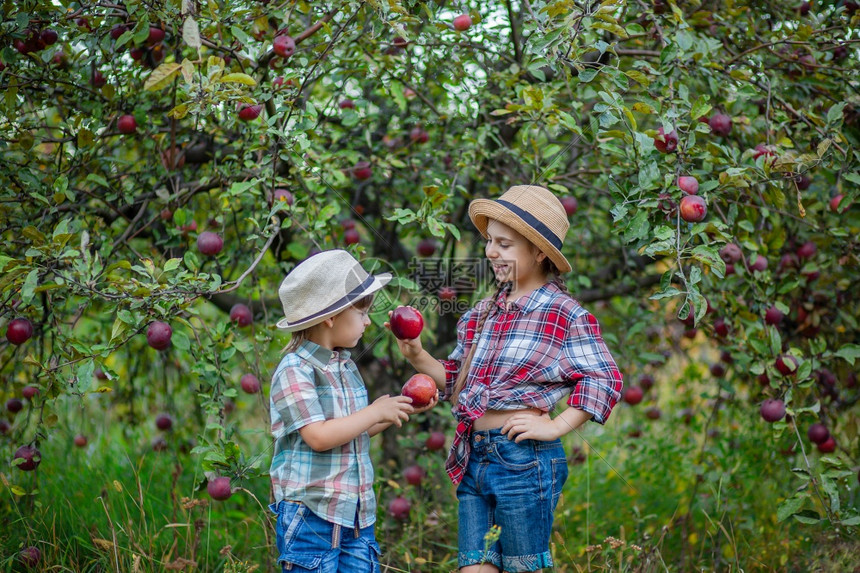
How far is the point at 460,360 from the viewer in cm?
211

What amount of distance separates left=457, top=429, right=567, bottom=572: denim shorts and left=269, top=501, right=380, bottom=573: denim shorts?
0.29 m

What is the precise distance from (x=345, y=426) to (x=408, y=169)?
5.19 feet

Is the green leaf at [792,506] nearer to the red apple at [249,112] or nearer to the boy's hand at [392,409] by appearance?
the boy's hand at [392,409]

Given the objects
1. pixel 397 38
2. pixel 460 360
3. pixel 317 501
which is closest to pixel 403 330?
pixel 460 360

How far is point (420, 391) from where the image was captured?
6.02 feet

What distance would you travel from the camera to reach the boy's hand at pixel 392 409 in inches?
67.9

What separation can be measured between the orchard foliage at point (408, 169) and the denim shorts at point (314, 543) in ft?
0.94

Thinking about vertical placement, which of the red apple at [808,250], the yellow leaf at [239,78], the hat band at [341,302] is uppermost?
the yellow leaf at [239,78]

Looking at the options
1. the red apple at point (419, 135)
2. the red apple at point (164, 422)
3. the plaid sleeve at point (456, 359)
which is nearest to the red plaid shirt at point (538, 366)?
the plaid sleeve at point (456, 359)

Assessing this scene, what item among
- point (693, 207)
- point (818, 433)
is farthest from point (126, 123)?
point (818, 433)

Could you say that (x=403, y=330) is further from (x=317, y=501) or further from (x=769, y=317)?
(x=769, y=317)

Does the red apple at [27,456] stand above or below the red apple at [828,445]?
above

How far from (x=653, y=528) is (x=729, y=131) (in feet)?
5.10

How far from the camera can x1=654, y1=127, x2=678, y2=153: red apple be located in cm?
205
